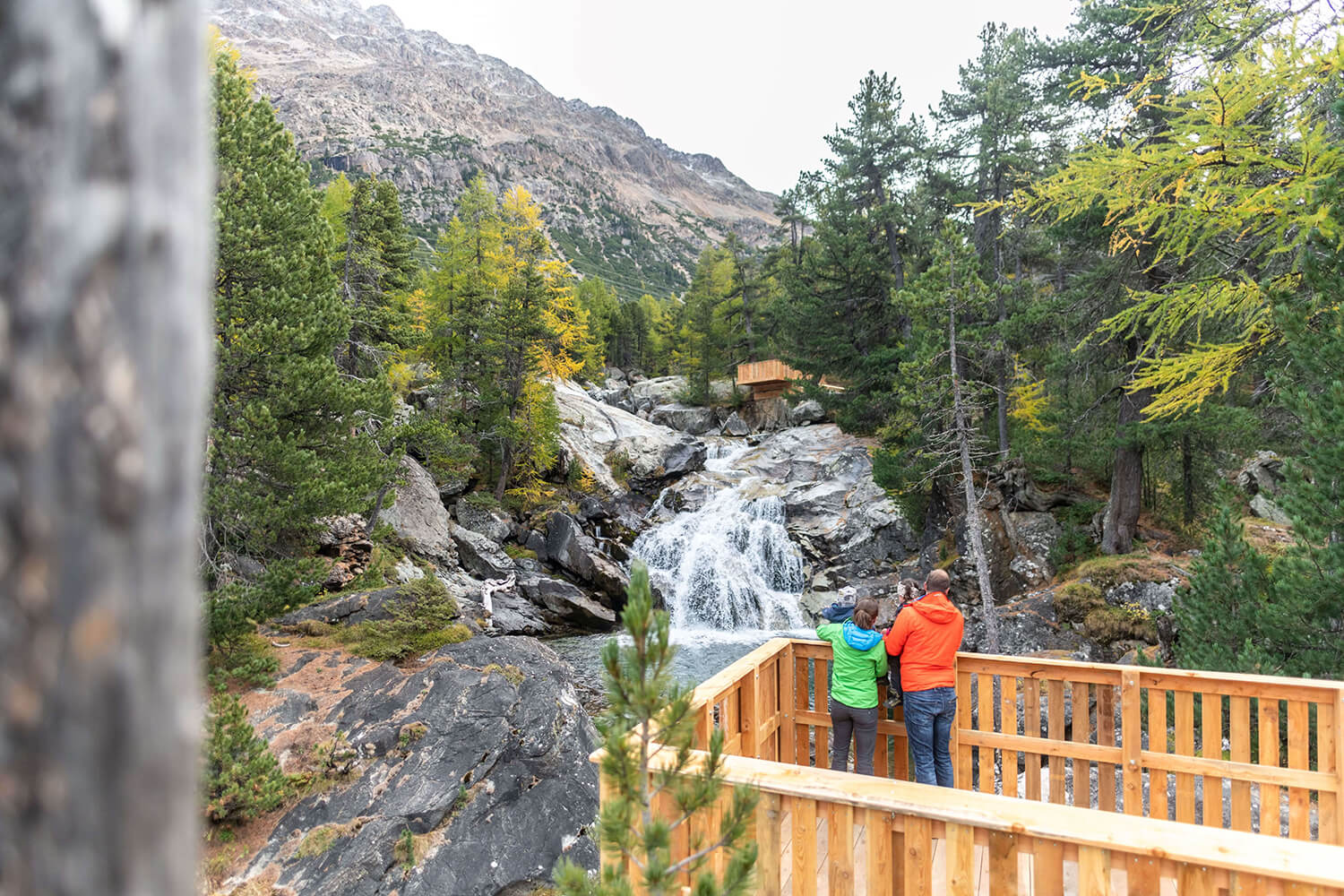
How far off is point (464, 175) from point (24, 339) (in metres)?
135

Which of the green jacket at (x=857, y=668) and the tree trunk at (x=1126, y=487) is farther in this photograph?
the tree trunk at (x=1126, y=487)

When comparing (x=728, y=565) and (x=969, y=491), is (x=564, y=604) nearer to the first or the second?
(x=728, y=565)

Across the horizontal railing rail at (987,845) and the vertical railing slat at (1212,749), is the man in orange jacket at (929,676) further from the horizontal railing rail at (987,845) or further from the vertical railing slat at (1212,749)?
the horizontal railing rail at (987,845)

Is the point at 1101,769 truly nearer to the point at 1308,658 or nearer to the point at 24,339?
the point at 1308,658

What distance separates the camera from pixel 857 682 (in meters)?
4.66

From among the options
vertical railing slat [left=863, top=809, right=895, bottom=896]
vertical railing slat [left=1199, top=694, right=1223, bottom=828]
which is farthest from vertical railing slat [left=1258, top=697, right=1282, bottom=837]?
vertical railing slat [left=863, top=809, right=895, bottom=896]

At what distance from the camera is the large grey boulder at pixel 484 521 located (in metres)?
18.5

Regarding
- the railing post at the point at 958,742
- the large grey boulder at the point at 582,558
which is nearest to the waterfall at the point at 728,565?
the large grey boulder at the point at 582,558

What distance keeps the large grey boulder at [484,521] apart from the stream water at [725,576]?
11.9 ft

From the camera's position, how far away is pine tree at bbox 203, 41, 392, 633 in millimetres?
8281

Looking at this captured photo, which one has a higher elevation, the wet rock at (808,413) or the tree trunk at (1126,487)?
the wet rock at (808,413)

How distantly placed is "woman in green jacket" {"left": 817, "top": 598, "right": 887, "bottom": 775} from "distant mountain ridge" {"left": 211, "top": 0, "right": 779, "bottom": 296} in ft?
331

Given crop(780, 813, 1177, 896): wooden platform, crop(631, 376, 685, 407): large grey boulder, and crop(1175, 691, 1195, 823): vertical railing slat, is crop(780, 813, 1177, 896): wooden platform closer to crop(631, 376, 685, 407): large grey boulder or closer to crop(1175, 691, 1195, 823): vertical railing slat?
crop(1175, 691, 1195, 823): vertical railing slat

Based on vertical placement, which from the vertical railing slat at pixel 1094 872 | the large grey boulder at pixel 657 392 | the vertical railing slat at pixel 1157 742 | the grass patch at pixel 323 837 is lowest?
the grass patch at pixel 323 837
